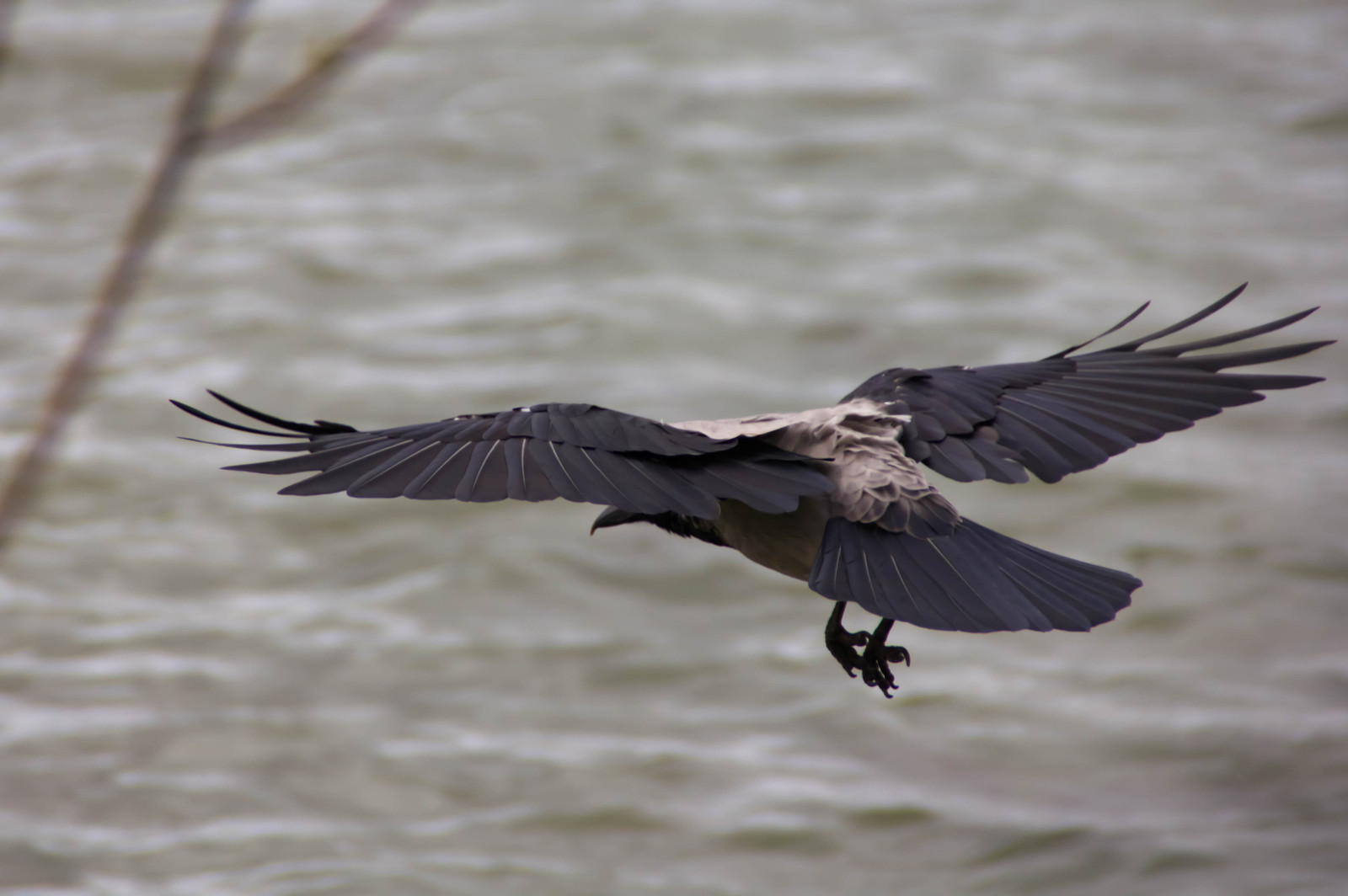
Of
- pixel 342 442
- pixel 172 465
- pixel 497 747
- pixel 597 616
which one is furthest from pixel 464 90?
pixel 342 442

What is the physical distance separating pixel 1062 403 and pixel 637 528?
821cm

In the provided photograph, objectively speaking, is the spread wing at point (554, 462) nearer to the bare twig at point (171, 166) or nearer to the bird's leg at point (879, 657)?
the bird's leg at point (879, 657)

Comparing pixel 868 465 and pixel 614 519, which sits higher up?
pixel 868 465

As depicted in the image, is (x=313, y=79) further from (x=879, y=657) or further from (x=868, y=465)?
(x=879, y=657)

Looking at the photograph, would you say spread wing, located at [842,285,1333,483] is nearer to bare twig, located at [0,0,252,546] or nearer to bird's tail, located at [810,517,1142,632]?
bird's tail, located at [810,517,1142,632]

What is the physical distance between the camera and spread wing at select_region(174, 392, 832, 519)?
3.66 m

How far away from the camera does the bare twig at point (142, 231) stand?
1.43m

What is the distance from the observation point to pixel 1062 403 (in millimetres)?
4656

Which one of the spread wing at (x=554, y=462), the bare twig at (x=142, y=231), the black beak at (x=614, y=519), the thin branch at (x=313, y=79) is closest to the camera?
the bare twig at (x=142, y=231)

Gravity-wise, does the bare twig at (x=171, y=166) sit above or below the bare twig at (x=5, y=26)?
below

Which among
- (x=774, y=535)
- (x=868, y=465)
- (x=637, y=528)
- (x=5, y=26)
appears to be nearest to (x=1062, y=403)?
(x=868, y=465)

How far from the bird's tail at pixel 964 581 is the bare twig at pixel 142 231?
2.28 meters

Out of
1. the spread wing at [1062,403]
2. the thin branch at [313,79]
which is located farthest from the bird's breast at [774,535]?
the thin branch at [313,79]

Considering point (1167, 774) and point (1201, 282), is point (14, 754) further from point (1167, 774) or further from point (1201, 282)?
point (1201, 282)
